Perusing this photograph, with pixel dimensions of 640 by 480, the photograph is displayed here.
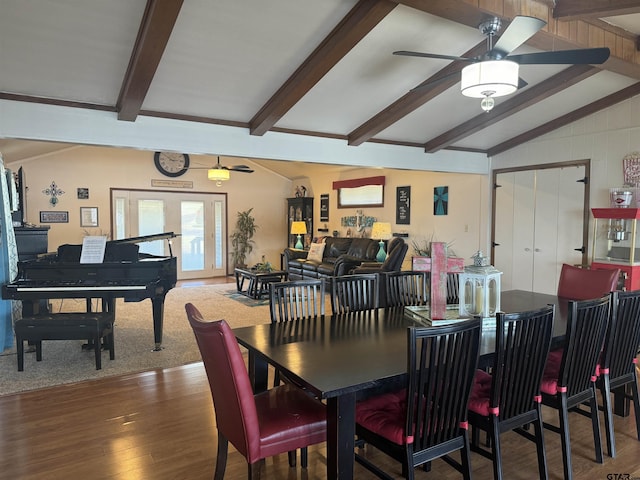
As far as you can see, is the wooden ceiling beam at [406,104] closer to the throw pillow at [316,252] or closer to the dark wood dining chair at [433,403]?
the dark wood dining chair at [433,403]

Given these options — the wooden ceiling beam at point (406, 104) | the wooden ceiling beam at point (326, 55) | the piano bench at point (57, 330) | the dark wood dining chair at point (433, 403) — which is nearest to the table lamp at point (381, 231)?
the wooden ceiling beam at point (406, 104)

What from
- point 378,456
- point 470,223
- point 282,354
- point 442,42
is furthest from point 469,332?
point 470,223

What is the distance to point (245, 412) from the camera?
1.77 m

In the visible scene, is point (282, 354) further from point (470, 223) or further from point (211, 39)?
point (470, 223)

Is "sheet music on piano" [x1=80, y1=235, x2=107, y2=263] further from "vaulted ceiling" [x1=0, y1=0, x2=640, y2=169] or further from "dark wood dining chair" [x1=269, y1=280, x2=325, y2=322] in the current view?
"dark wood dining chair" [x1=269, y1=280, x2=325, y2=322]

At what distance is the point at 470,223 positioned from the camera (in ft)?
23.1

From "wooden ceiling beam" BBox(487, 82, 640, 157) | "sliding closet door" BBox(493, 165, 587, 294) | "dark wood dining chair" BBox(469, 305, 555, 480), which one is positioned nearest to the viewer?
"dark wood dining chair" BBox(469, 305, 555, 480)

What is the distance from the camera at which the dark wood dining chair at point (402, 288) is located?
3340 millimetres

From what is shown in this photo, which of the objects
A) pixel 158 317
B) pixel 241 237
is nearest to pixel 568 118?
pixel 158 317

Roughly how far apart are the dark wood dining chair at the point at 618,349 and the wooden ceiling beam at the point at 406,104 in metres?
2.33

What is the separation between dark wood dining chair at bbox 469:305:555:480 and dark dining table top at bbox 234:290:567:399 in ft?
0.37

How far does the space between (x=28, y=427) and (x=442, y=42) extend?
14.1 ft

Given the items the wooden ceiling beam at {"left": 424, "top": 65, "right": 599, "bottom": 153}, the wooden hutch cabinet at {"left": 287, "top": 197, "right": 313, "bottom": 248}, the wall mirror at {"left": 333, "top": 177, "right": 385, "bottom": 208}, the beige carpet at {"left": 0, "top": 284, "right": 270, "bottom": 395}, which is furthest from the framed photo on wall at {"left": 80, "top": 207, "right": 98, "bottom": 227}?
the wooden ceiling beam at {"left": 424, "top": 65, "right": 599, "bottom": 153}

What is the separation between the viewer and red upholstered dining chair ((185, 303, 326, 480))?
1.73 metres
